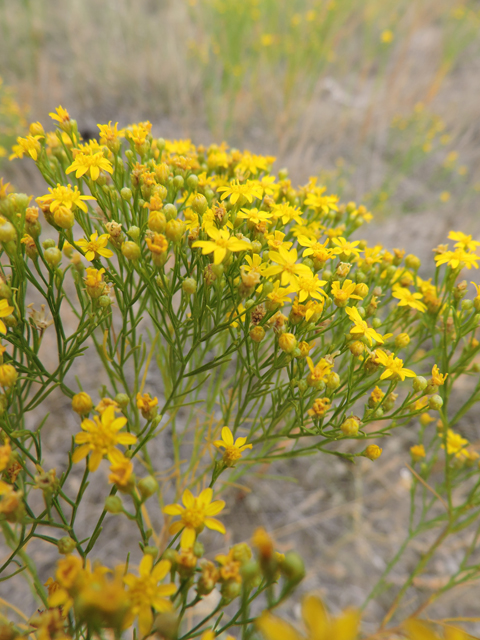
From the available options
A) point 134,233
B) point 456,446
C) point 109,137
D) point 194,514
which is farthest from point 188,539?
point 456,446

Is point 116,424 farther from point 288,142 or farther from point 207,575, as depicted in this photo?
point 288,142

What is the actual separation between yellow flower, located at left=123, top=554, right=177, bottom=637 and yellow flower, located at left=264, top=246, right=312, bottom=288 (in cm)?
81

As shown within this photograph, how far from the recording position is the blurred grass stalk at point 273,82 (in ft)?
16.5

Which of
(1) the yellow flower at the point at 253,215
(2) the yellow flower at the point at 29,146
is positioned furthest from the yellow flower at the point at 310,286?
(2) the yellow flower at the point at 29,146

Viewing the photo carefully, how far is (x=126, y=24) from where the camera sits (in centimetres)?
671

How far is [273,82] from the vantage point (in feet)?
17.6

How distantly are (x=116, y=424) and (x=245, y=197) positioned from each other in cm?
84

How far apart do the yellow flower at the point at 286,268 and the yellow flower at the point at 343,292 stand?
0.16 meters

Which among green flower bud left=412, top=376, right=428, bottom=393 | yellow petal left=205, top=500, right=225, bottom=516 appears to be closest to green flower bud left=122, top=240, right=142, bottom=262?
yellow petal left=205, top=500, right=225, bottom=516

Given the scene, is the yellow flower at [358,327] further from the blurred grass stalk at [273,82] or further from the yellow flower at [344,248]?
the blurred grass stalk at [273,82]

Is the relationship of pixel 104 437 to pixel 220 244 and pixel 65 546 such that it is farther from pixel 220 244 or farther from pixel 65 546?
pixel 220 244

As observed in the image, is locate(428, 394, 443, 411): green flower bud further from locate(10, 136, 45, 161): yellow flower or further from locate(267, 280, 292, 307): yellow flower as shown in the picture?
locate(10, 136, 45, 161): yellow flower

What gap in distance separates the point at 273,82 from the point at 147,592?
6130 millimetres

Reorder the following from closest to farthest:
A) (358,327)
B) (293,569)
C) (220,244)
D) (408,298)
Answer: (293,569) → (220,244) → (358,327) → (408,298)
